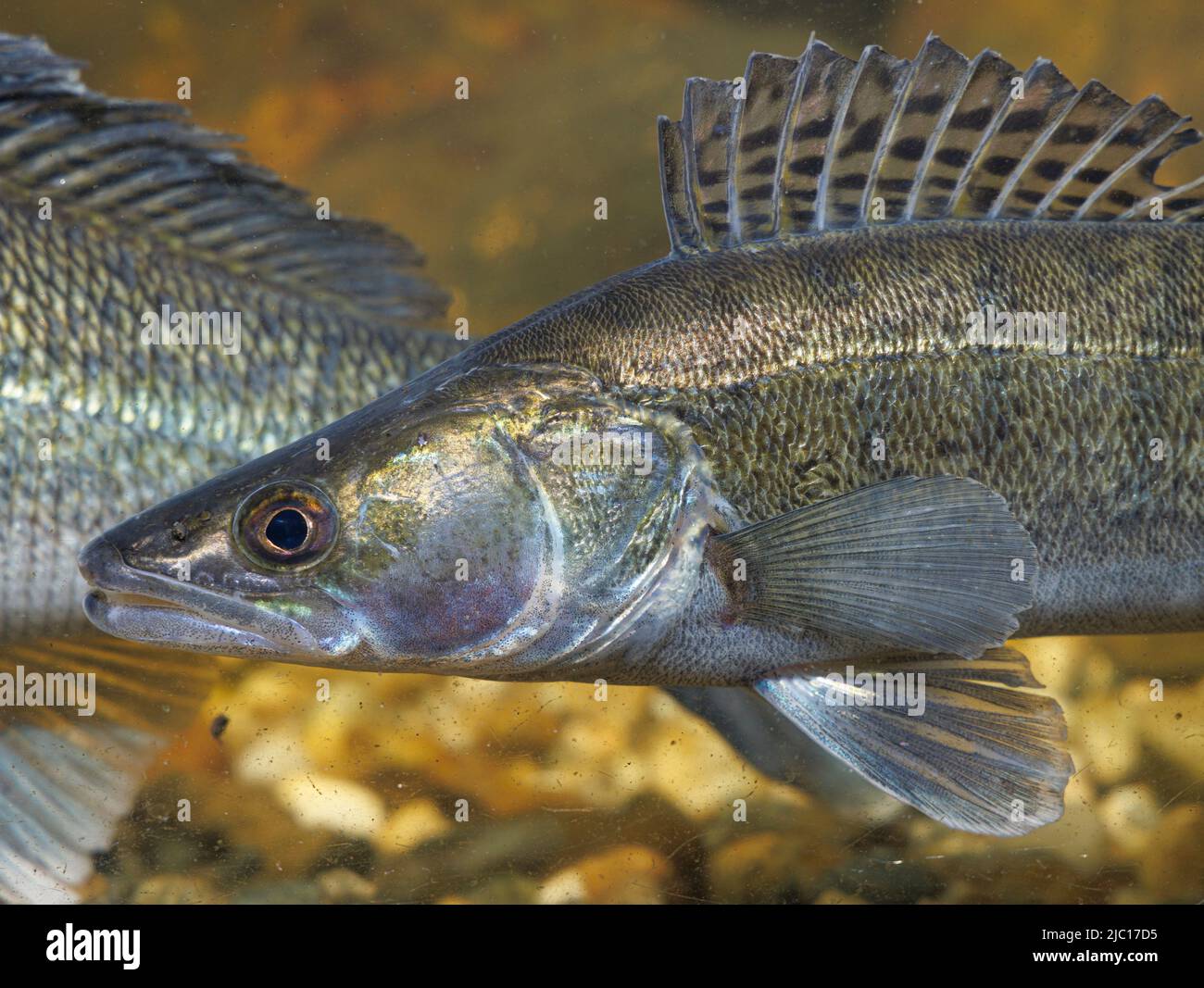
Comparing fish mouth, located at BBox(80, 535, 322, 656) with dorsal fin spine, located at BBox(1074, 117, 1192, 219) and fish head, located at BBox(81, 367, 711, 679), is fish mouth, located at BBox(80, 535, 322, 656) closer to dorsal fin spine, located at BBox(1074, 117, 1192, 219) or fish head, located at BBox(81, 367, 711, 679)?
fish head, located at BBox(81, 367, 711, 679)

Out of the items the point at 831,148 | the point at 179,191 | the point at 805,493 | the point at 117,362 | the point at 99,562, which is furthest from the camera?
the point at 179,191

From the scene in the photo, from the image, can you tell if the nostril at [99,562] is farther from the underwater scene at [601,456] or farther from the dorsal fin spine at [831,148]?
the dorsal fin spine at [831,148]

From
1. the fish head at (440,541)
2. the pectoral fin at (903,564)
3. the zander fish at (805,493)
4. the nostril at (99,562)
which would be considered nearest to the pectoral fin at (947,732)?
the zander fish at (805,493)

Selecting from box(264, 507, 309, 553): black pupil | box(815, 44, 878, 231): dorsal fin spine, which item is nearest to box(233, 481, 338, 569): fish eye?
box(264, 507, 309, 553): black pupil

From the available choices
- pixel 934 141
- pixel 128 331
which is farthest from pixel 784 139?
pixel 128 331

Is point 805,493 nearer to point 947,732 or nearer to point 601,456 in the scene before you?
point 601,456

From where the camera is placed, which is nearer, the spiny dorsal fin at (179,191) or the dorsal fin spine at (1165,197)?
the dorsal fin spine at (1165,197)
